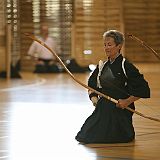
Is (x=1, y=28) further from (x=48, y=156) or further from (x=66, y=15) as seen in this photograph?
(x=48, y=156)

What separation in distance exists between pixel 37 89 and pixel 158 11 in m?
11.8

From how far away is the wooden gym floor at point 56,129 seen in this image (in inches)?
199

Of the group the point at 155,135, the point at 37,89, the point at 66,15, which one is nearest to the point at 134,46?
the point at 66,15

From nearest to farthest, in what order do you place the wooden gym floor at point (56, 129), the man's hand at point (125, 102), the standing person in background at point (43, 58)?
the wooden gym floor at point (56, 129), the man's hand at point (125, 102), the standing person in background at point (43, 58)

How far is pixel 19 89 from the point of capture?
39.7 feet

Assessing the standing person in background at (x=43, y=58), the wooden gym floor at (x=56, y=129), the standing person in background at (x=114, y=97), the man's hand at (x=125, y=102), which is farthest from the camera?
the standing person in background at (x=43, y=58)

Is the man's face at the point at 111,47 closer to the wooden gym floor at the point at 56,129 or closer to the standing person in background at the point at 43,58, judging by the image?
the wooden gym floor at the point at 56,129

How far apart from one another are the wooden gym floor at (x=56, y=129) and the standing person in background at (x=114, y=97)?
14 cm

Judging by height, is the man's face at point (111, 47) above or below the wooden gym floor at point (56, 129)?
above

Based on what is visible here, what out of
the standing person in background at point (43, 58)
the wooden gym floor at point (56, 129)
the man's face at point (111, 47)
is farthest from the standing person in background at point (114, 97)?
the standing person in background at point (43, 58)

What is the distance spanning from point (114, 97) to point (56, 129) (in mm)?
1160

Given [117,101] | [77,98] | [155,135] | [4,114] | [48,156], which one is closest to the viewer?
[48,156]

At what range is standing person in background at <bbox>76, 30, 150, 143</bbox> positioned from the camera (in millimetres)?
5602

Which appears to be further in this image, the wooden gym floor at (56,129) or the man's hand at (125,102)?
the man's hand at (125,102)
